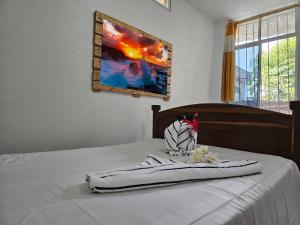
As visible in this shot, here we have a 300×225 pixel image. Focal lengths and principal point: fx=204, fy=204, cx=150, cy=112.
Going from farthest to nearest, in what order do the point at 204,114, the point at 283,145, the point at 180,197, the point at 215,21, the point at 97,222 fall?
the point at 215,21 → the point at 204,114 → the point at 283,145 → the point at 180,197 → the point at 97,222

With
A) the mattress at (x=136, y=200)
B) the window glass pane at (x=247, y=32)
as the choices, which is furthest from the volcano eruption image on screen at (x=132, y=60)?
the window glass pane at (x=247, y=32)

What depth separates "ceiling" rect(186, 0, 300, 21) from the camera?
2783 millimetres

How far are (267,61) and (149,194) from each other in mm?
3127

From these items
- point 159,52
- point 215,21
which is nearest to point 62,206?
point 159,52

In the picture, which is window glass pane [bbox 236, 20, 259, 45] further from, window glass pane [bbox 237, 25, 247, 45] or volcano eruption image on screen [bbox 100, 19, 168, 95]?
volcano eruption image on screen [bbox 100, 19, 168, 95]

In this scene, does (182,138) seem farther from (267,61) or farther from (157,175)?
(267,61)

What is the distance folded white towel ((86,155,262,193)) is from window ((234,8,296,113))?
2.43 meters

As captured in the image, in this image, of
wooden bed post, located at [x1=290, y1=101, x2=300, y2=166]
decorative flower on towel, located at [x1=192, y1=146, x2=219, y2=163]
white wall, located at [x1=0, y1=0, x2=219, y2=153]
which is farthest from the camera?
white wall, located at [x1=0, y1=0, x2=219, y2=153]

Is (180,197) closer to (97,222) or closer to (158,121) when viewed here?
(97,222)

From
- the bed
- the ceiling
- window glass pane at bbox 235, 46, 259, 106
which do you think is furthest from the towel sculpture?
the ceiling

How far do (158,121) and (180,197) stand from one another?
153cm

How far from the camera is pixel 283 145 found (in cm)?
141

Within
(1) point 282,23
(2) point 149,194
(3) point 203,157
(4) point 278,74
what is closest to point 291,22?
(1) point 282,23

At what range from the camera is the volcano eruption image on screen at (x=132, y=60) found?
1993mm
